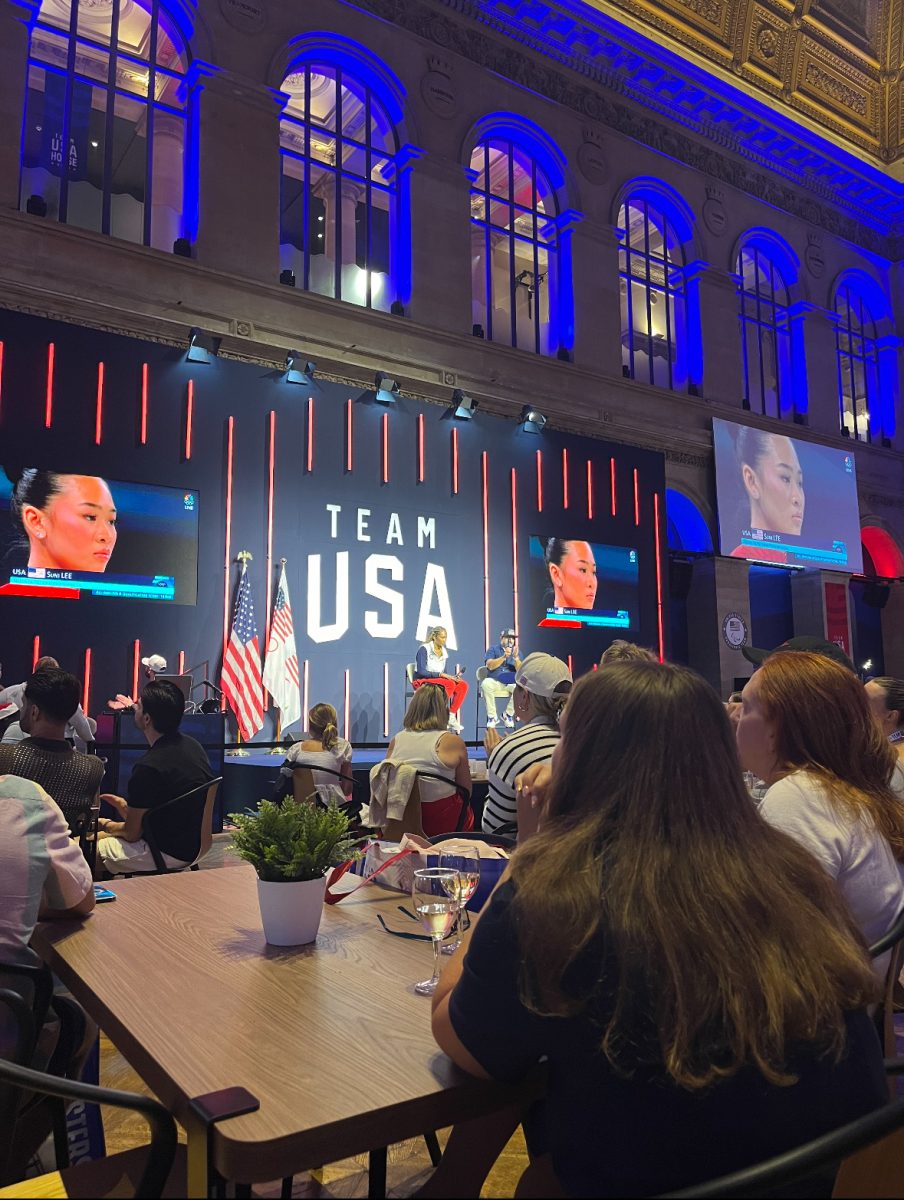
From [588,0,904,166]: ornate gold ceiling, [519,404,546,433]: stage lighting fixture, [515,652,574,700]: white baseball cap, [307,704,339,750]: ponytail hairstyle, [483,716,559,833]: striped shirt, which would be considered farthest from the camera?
[588,0,904,166]: ornate gold ceiling

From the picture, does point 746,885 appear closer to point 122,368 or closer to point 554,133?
point 122,368

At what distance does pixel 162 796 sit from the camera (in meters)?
3.86

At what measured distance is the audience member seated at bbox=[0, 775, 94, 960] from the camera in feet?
5.87

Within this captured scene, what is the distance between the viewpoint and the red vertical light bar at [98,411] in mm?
8938

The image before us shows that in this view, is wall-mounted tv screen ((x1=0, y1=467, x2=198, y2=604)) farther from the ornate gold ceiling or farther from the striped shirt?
the ornate gold ceiling

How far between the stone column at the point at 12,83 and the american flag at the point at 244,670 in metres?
4.42

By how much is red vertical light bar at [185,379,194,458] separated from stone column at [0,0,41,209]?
2.31 m

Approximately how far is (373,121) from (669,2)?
475 cm

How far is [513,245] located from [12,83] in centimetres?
621

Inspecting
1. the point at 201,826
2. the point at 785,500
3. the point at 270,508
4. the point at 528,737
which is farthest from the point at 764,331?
the point at 201,826

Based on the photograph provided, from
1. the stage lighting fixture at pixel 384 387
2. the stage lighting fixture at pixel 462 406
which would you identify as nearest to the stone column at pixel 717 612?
the stage lighting fixture at pixel 462 406

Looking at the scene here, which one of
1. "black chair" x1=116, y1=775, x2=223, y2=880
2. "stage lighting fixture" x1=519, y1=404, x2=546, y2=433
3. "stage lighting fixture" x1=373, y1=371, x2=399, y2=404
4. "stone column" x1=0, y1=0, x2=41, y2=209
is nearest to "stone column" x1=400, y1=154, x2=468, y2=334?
"stage lighting fixture" x1=373, y1=371, x2=399, y2=404

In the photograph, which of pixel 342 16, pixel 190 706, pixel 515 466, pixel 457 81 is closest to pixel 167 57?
pixel 342 16

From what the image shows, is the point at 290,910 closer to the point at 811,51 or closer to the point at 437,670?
the point at 437,670
